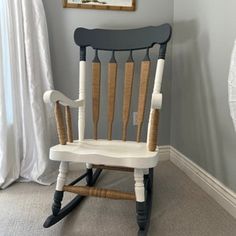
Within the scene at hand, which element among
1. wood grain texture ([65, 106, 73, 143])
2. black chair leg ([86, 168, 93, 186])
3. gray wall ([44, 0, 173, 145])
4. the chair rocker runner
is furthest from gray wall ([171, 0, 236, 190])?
wood grain texture ([65, 106, 73, 143])

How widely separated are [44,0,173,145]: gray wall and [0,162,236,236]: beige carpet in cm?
60

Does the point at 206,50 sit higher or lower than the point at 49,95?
higher

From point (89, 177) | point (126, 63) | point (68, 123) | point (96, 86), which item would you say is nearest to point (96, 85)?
point (96, 86)

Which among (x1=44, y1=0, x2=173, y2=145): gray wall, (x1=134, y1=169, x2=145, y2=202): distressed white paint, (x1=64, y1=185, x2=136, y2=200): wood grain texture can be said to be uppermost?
Result: (x1=44, y1=0, x2=173, y2=145): gray wall

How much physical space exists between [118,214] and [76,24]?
1294 mm

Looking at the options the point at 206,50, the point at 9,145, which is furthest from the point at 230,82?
the point at 9,145

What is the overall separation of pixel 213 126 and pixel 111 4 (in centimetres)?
109

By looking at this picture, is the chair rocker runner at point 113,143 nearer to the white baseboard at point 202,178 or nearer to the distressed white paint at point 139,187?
the distressed white paint at point 139,187

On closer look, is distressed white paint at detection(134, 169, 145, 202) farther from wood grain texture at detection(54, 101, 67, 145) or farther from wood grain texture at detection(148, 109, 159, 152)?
wood grain texture at detection(54, 101, 67, 145)

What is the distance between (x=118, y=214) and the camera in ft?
4.77

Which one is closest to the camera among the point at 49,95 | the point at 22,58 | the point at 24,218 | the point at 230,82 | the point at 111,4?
the point at 230,82

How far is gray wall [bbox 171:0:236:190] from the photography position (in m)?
1.44

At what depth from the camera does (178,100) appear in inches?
80.6

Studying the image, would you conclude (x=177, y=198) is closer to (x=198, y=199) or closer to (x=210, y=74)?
(x=198, y=199)
